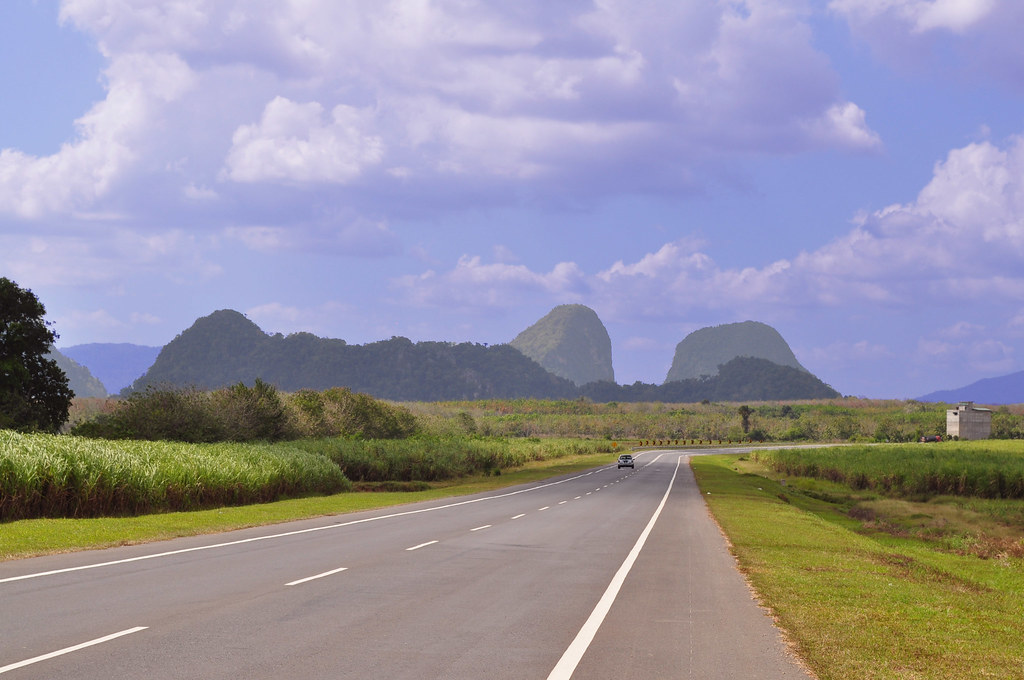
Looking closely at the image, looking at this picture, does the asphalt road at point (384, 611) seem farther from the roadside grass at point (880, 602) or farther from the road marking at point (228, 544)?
the roadside grass at point (880, 602)

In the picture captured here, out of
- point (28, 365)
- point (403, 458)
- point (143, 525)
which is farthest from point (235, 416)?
point (143, 525)

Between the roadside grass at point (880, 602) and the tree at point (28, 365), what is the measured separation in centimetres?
3780

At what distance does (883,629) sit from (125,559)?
12.9m

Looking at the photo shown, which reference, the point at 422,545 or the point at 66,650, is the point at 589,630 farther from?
the point at 422,545

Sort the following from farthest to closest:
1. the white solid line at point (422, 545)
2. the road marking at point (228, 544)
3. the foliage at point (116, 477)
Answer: the foliage at point (116, 477), the white solid line at point (422, 545), the road marking at point (228, 544)

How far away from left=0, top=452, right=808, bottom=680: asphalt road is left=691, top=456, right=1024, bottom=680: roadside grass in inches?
26.0

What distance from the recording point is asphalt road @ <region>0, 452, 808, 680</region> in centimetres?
844

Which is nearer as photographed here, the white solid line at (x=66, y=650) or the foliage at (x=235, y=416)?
the white solid line at (x=66, y=650)

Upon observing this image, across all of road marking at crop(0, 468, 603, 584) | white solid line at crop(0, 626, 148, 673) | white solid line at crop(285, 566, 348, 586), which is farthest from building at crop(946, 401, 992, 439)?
white solid line at crop(0, 626, 148, 673)

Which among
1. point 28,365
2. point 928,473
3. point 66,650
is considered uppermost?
point 28,365

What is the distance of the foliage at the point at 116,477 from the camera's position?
23.3 metres

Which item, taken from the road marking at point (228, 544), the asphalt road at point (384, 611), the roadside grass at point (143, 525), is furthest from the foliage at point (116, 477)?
the road marking at point (228, 544)

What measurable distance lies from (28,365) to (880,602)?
49.5m

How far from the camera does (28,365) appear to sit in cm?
5016
